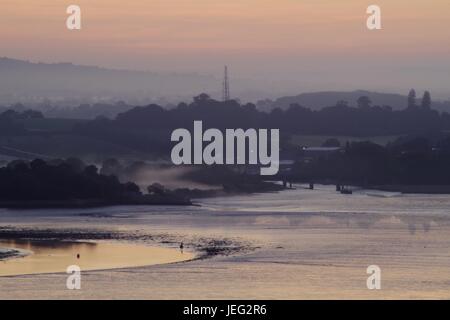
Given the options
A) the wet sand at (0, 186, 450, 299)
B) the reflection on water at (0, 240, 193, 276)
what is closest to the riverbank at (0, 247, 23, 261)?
the reflection on water at (0, 240, 193, 276)

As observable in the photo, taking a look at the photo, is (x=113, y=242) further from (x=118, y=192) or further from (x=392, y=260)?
(x=118, y=192)

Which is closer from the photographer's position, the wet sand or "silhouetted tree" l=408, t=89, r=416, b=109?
the wet sand

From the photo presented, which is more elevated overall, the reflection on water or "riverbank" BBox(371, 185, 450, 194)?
"riverbank" BBox(371, 185, 450, 194)

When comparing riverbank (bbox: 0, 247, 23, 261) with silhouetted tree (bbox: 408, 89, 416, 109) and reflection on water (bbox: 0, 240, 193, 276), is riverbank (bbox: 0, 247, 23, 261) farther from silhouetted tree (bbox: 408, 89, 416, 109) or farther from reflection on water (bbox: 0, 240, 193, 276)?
silhouetted tree (bbox: 408, 89, 416, 109)

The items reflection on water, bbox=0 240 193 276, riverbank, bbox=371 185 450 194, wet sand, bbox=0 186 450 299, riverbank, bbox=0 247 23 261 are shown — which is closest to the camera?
wet sand, bbox=0 186 450 299

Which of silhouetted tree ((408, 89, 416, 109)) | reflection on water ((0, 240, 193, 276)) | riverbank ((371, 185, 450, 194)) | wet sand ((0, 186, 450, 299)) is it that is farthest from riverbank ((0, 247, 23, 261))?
silhouetted tree ((408, 89, 416, 109))

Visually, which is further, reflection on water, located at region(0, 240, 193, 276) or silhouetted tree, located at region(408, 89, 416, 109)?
silhouetted tree, located at region(408, 89, 416, 109)

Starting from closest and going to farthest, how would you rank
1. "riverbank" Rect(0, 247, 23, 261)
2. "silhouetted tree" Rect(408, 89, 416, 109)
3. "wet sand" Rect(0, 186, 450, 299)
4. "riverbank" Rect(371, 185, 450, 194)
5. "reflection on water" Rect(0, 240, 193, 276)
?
"wet sand" Rect(0, 186, 450, 299)
"reflection on water" Rect(0, 240, 193, 276)
"riverbank" Rect(0, 247, 23, 261)
"riverbank" Rect(371, 185, 450, 194)
"silhouetted tree" Rect(408, 89, 416, 109)
